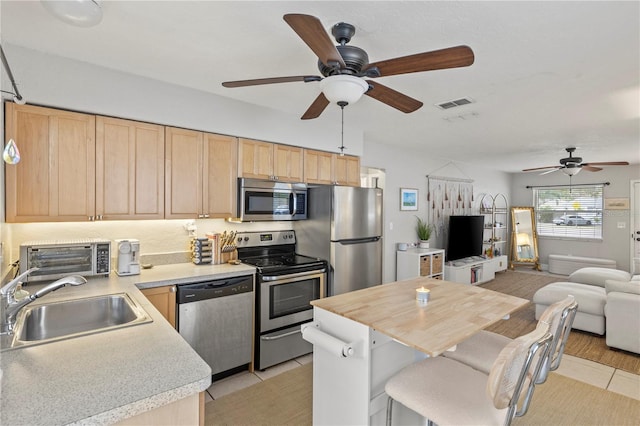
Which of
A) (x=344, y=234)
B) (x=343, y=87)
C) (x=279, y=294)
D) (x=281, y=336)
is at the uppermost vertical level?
(x=343, y=87)

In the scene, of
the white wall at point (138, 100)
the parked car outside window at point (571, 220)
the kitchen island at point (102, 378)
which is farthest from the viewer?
the parked car outside window at point (571, 220)

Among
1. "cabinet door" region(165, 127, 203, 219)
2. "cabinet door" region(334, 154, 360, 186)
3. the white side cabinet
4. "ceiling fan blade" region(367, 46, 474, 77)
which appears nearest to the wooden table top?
"ceiling fan blade" region(367, 46, 474, 77)

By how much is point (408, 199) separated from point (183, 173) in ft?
12.5

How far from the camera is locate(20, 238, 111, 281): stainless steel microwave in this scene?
7.26ft

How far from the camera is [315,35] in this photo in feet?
4.47

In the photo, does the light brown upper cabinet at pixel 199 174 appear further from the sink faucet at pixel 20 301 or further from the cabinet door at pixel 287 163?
the sink faucet at pixel 20 301

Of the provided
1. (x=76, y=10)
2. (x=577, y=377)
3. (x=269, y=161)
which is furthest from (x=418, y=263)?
(x=76, y=10)

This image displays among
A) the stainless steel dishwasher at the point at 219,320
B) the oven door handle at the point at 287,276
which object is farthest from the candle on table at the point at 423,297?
the stainless steel dishwasher at the point at 219,320

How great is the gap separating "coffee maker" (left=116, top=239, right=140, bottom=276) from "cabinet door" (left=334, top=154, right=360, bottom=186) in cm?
225

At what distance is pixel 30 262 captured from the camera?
220cm

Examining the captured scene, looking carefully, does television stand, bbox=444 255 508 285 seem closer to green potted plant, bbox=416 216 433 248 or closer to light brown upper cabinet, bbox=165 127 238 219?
green potted plant, bbox=416 216 433 248

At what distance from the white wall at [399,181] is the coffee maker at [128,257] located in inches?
127

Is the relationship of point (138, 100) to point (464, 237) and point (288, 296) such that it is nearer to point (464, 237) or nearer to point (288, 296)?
point (288, 296)

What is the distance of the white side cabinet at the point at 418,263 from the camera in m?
4.93
